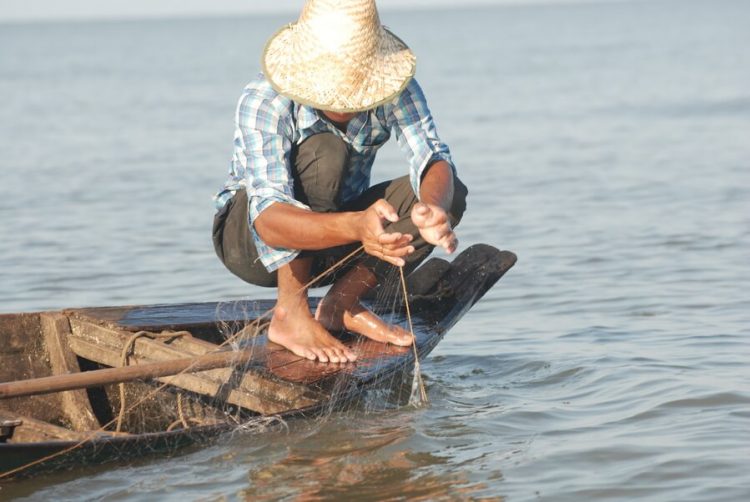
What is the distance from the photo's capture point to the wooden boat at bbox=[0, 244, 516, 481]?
3.87 meters

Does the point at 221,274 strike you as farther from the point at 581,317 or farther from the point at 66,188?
the point at 66,188

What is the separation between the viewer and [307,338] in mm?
4477

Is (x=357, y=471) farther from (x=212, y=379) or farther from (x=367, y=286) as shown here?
(x=367, y=286)

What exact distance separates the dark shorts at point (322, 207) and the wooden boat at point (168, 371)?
301mm

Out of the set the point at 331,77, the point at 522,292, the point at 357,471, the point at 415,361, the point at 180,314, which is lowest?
the point at 522,292

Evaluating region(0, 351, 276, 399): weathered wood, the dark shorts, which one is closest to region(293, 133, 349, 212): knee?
the dark shorts

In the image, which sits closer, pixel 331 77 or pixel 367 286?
pixel 331 77

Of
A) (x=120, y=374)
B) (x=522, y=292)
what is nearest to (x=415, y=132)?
(x=120, y=374)

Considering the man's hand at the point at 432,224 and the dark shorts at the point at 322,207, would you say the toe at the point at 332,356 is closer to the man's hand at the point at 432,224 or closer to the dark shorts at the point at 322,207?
the dark shorts at the point at 322,207

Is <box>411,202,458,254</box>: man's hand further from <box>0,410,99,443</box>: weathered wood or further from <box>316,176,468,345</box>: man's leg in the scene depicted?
<box>0,410,99,443</box>: weathered wood

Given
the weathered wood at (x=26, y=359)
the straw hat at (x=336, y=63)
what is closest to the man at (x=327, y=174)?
the straw hat at (x=336, y=63)

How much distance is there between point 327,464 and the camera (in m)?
4.19

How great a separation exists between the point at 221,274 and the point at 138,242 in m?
1.50

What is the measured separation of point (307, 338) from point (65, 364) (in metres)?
1.15
